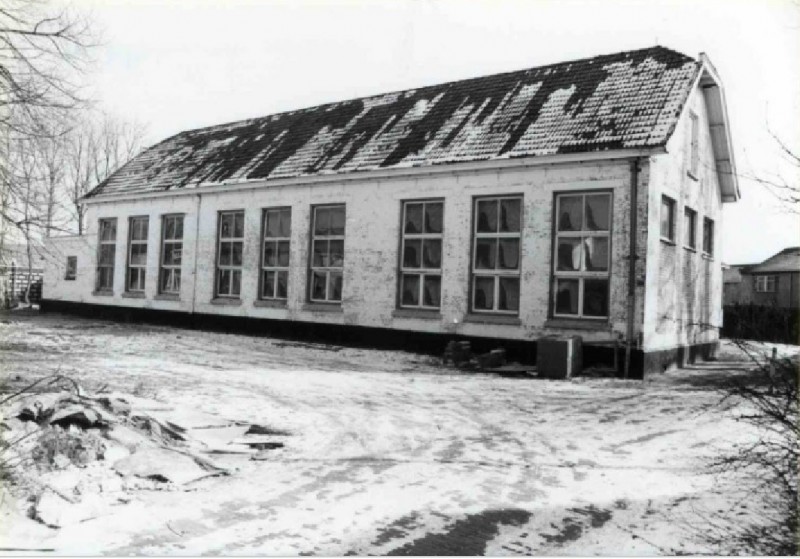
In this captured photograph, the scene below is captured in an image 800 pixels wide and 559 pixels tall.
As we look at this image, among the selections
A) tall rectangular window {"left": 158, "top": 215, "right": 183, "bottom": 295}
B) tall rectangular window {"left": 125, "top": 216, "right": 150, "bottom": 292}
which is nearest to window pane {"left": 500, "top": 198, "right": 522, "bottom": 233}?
tall rectangular window {"left": 158, "top": 215, "right": 183, "bottom": 295}

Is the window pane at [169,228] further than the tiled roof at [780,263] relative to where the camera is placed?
No

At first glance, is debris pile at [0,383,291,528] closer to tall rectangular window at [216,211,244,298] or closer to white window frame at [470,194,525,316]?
white window frame at [470,194,525,316]

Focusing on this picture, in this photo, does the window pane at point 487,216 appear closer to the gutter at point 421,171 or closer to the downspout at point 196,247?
the gutter at point 421,171

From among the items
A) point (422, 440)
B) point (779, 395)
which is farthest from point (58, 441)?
point (779, 395)

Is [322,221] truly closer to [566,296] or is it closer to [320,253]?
[320,253]

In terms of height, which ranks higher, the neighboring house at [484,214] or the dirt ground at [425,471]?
the neighboring house at [484,214]

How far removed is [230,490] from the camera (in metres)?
5.52

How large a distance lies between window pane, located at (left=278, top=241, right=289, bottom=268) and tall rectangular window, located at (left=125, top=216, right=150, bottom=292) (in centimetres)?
728

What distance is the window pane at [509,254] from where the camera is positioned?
15547 mm

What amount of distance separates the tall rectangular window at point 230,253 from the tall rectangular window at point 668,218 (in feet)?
41.3

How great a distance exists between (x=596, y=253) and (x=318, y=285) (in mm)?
8196

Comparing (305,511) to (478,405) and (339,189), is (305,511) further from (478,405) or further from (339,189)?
(339,189)

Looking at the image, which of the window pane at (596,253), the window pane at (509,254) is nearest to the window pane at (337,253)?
the window pane at (509,254)

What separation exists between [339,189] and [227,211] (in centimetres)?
509
